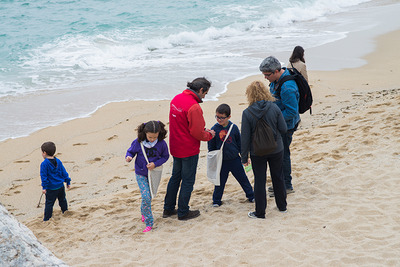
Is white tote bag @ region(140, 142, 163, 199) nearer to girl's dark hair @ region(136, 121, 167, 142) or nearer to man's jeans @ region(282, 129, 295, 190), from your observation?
girl's dark hair @ region(136, 121, 167, 142)

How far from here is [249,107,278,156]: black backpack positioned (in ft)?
14.9

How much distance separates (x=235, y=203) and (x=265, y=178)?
0.97 meters

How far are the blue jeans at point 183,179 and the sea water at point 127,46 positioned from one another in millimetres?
5528

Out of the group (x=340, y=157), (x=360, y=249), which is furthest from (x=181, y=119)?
(x=340, y=157)

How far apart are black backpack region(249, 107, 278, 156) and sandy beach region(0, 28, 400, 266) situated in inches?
37.5

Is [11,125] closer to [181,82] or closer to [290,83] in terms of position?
[181,82]

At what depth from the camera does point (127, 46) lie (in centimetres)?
2317

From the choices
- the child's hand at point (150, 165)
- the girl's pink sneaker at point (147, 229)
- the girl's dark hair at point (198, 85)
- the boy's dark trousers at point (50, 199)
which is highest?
the girl's dark hair at point (198, 85)

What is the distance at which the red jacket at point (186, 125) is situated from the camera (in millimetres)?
4727

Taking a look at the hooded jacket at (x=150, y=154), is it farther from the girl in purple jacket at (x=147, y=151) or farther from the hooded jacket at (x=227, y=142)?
the hooded jacket at (x=227, y=142)

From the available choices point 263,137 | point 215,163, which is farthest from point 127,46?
point 263,137

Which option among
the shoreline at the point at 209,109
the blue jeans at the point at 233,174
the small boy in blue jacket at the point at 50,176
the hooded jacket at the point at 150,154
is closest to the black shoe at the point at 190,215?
the blue jeans at the point at 233,174

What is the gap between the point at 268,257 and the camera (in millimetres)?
4121

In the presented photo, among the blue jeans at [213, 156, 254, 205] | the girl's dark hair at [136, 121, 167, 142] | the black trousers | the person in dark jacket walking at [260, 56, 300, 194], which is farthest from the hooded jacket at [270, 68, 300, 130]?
the girl's dark hair at [136, 121, 167, 142]
